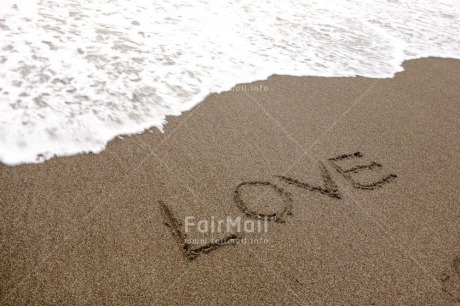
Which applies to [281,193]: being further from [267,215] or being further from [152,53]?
[152,53]

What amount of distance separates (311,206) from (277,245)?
394 millimetres

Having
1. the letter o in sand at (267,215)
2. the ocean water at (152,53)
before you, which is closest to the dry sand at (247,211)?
the letter o in sand at (267,215)

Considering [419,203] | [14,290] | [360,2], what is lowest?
[14,290]

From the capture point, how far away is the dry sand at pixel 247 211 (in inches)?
65.7

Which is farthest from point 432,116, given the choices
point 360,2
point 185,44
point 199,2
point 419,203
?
point 360,2

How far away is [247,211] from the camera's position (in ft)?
6.82

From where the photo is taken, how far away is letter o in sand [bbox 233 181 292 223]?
206cm

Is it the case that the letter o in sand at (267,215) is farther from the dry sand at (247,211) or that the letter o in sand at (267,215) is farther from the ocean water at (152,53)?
the ocean water at (152,53)

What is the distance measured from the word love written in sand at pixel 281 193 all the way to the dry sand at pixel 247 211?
0.02m

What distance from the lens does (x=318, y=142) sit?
2.70 m

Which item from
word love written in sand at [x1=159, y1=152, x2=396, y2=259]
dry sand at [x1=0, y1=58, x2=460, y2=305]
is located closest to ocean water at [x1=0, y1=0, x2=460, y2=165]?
dry sand at [x1=0, y1=58, x2=460, y2=305]

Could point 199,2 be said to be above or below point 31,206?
above

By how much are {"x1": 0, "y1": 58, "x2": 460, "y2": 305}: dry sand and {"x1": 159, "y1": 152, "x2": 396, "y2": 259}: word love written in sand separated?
0.02 m

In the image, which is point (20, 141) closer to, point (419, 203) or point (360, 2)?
point (419, 203)
